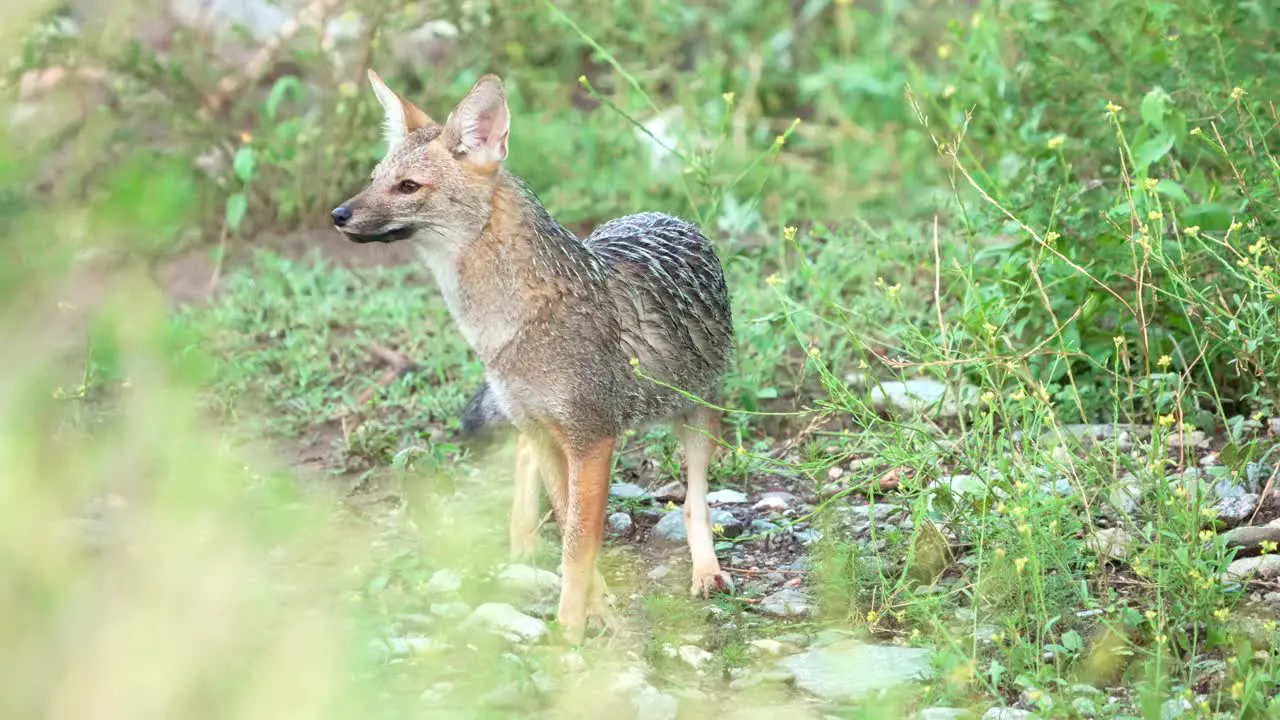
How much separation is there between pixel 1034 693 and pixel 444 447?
2909 millimetres

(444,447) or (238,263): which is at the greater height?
(238,263)

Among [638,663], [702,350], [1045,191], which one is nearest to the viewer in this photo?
[638,663]

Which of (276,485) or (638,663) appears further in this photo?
(638,663)

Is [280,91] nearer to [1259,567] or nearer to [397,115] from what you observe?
[397,115]

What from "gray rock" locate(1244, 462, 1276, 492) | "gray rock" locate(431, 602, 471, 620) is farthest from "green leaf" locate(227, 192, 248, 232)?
"gray rock" locate(1244, 462, 1276, 492)

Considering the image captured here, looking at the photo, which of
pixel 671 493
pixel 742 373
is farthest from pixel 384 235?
pixel 742 373

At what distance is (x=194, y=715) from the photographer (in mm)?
2984

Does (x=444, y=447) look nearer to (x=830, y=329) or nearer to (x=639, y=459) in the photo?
(x=639, y=459)

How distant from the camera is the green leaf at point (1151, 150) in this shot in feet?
18.4

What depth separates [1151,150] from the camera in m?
5.71

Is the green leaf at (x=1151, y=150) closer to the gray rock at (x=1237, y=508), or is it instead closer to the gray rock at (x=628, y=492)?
the gray rock at (x=1237, y=508)

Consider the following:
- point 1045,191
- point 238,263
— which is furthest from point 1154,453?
point 238,263

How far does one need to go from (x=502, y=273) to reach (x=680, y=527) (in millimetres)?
1323

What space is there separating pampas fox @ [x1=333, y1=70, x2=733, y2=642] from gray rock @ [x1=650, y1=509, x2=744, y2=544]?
1.45ft
